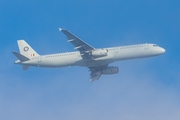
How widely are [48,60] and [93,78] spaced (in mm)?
14238

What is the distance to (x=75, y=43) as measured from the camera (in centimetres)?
10525

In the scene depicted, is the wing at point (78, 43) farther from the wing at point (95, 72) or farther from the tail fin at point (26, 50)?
the tail fin at point (26, 50)

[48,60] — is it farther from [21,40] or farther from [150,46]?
[150,46]

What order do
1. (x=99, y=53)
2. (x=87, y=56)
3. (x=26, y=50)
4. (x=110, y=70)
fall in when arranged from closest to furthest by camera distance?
(x=99, y=53), (x=87, y=56), (x=110, y=70), (x=26, y=50)

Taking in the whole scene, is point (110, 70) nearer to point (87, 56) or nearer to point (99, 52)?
point (87, 56)

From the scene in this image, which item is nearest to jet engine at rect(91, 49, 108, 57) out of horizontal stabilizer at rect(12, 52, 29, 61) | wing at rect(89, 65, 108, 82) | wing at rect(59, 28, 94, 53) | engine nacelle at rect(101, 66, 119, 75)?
wing at rect(59, 28, 94, 53)

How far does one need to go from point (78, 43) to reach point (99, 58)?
554 centimetres

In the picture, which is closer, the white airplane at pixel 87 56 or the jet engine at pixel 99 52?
the jet engine at pixel 99 52

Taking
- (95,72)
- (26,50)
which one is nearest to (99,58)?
(95,72)

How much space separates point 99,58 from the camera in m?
106

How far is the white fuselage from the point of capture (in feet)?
344

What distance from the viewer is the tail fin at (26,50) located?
368ft

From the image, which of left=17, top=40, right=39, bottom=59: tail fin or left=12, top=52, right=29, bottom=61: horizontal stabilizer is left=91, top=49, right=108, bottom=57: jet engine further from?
left=12, top=52, right=29, bottom=61: horizontal stabilizer

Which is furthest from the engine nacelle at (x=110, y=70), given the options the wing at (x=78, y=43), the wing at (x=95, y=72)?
the wing at (x=78, y=43)
